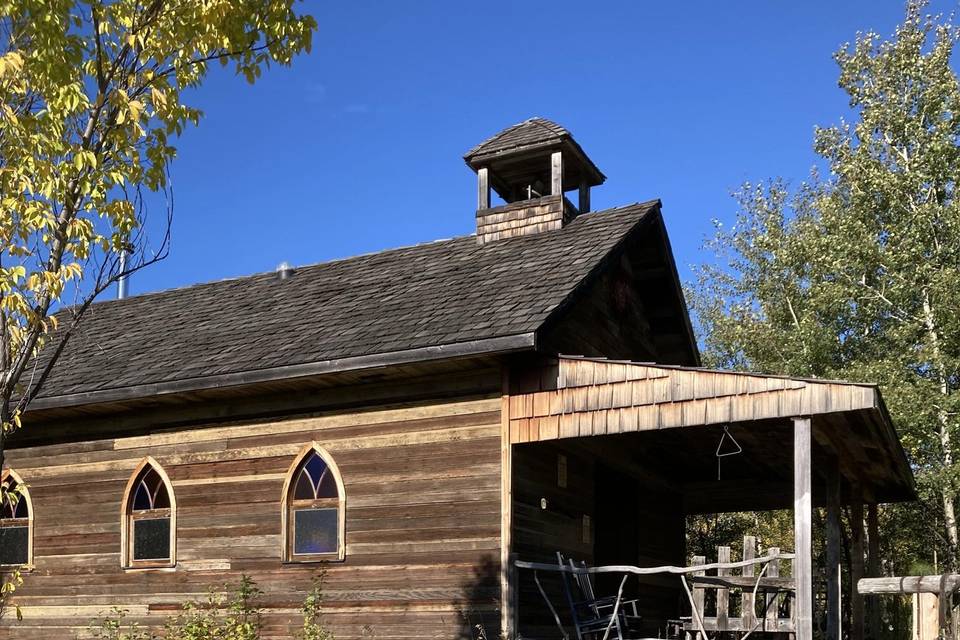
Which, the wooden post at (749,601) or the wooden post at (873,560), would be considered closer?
the wooden post at (749,601)

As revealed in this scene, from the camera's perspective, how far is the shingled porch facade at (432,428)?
38.8ft

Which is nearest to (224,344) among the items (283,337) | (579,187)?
→ (283,337)

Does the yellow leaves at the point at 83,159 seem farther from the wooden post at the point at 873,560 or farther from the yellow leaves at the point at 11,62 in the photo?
the wooden post at the point at 873,560

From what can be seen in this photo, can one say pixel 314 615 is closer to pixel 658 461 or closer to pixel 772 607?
pixel 772 607

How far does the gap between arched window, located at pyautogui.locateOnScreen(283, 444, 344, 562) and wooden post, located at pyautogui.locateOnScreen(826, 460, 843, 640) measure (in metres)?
5.84

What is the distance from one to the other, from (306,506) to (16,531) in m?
5.44

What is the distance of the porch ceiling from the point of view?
10.3m

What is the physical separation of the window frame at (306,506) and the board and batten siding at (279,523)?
0.26 feet

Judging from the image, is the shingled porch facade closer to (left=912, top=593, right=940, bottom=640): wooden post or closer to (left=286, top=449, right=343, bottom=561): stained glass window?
(left=286, top=449, right=343, bottom=561): stained glass window

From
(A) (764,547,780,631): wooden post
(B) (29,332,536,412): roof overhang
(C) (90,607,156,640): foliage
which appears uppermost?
(B) (29,332,536,412): roof overhang

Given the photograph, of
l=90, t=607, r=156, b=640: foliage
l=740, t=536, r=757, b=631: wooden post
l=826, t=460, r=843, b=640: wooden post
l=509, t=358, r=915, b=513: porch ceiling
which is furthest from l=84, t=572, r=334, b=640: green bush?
l=826, t=460, r=843, b=640: wooden post

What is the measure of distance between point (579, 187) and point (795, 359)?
12.0m

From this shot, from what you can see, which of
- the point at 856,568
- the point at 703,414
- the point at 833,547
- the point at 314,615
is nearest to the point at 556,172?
the point at 703,414

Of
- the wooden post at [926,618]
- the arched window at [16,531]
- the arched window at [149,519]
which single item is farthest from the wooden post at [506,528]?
the arched window at [16,531]
